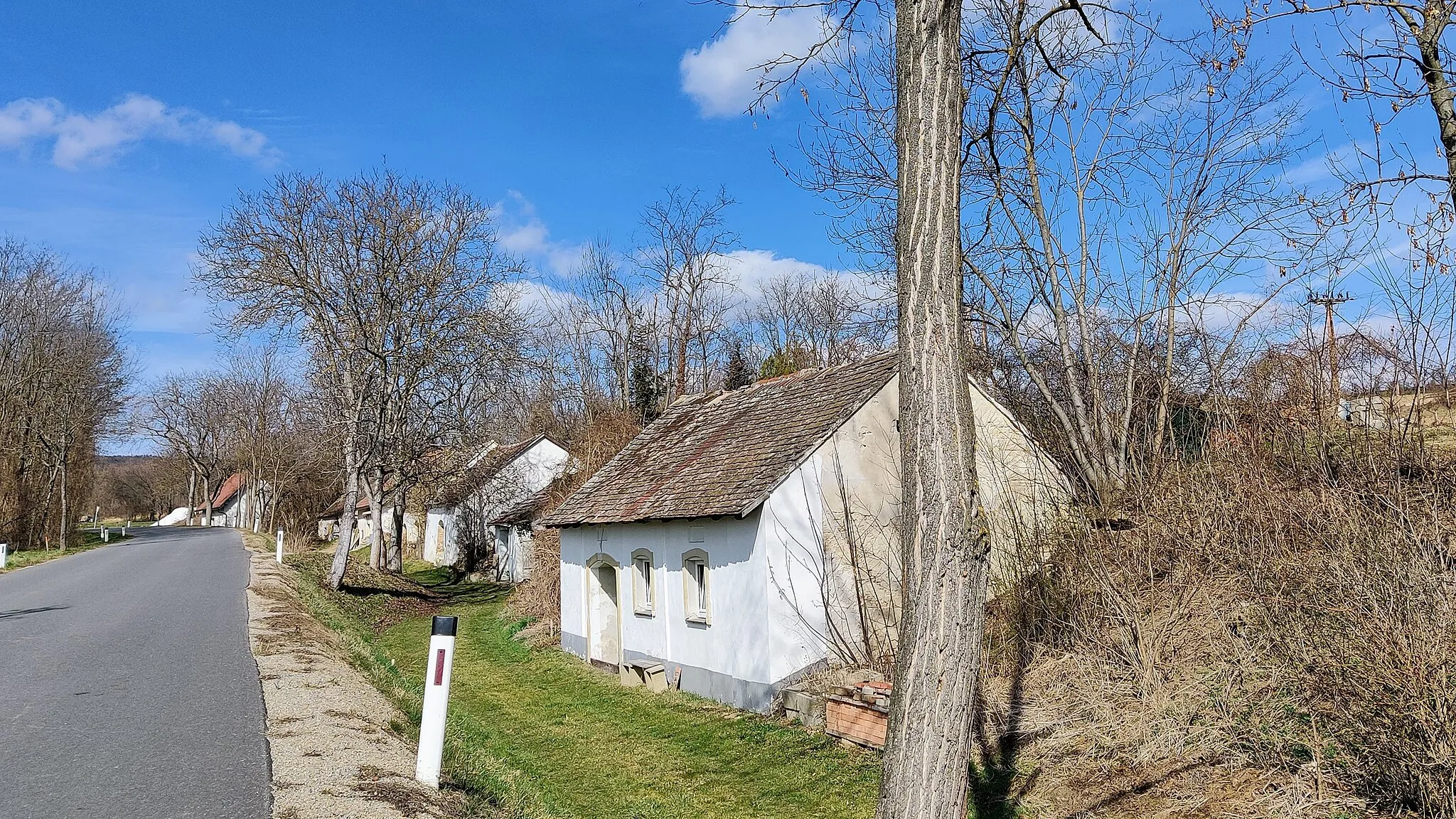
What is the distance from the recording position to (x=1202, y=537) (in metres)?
9.59

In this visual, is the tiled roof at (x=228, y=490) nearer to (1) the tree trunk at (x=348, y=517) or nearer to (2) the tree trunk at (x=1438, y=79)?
(1) the tree trunk at (x=348, y=517)

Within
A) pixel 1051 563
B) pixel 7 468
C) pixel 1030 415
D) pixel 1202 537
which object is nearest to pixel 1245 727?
pixel 1202 537

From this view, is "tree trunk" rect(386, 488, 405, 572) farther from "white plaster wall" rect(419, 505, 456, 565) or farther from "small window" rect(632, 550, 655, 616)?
"small window" rect(632, 550, 655, 616)

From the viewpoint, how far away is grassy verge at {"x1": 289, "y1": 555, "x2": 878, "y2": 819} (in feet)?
31.9

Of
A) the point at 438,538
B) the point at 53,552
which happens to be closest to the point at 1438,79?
the point at 53,552

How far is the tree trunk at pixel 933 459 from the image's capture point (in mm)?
4742

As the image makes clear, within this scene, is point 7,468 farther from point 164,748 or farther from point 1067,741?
point 1067,741

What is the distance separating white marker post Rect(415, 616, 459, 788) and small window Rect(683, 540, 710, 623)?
9569 millimetres

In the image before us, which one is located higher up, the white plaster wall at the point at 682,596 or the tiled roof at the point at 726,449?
the tiled roof at the point at 726,449

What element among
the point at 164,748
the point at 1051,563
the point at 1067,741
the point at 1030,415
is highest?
the point at 1030,415

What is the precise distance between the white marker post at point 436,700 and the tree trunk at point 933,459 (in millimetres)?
2921

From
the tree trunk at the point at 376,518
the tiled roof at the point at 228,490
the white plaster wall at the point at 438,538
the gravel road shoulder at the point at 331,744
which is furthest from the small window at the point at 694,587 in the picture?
the tiled roof at the point at 228,490

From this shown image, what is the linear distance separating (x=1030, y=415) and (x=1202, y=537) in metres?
7.11

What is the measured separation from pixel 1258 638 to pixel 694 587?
955 centimetres
